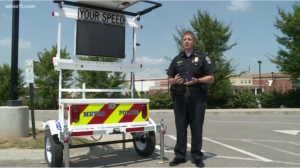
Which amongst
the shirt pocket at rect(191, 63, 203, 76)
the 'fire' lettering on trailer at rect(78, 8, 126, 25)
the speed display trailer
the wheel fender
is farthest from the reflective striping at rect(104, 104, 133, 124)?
the 'fire' lettering on trailer at rect(78, 8, 126, 25)

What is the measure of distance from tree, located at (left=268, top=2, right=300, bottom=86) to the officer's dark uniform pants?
701 inches

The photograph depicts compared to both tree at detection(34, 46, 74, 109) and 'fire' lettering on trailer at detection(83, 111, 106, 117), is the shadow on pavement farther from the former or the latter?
tree at detection(34, 46, 74, 109)

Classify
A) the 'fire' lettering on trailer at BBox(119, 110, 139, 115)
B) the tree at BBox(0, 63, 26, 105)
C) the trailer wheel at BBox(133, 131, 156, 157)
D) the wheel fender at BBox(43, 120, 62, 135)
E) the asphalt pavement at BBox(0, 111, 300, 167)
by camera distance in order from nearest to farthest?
the wheel fender at BBox(43, 120, 62, 135) < the 'fire' lettering on trailer at BBox(119, 110, 139, 115) < the asphalt pavement at BBox(0, 111, 300, 167) < the trailer wheel at BBox(133, 131, 156, 157) < the tree at BBox(0, 63, 26, 105)

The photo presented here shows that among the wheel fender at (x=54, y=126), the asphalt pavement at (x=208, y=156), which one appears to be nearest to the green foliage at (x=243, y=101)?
the asphalt pavement at (x=208, y=156)

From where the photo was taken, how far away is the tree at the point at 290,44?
20594 mm

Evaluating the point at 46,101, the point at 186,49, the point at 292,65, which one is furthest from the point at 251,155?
the point at 46,101

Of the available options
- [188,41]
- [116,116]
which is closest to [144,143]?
[116,116]

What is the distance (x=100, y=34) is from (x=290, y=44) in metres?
18.6

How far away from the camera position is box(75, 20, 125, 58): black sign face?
5785 millimetres

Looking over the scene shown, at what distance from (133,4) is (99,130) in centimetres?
301

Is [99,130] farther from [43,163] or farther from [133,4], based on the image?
[133,4]

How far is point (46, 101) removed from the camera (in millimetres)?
27281

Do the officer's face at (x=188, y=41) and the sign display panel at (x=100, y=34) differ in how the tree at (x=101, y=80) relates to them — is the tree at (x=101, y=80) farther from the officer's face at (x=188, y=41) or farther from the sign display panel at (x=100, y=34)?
the officer's face at (x=188, y=41)

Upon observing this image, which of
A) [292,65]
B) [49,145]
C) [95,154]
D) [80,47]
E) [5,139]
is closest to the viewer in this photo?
[49,145]
